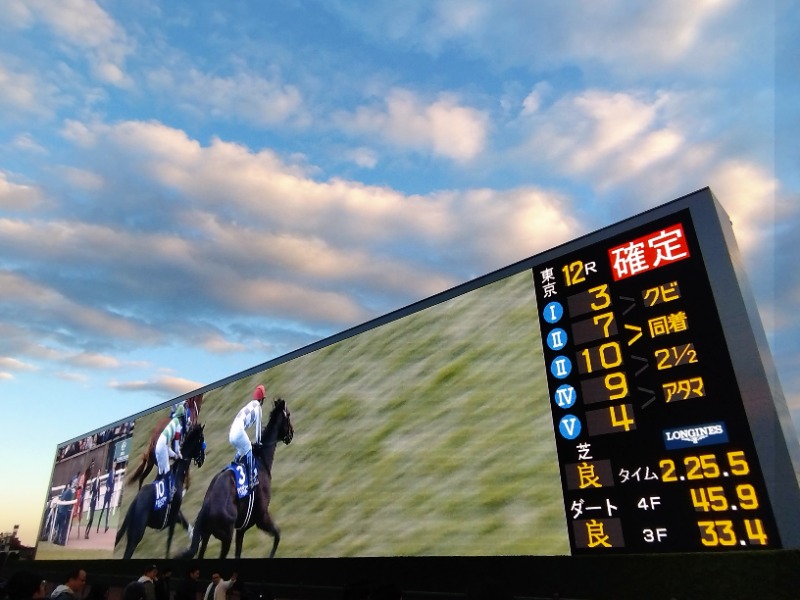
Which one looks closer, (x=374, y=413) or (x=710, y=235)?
(x=710, y=235)

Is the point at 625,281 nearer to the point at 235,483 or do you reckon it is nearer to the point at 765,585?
the point at 765,585

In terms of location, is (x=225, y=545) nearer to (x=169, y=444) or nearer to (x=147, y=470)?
(x=169, y=444)

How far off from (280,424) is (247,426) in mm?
2281

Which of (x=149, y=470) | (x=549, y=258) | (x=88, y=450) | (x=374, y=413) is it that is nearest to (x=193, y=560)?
(x=149, y=470)

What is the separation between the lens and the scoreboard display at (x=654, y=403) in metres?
10.6

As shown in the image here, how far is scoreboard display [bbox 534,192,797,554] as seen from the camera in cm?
1062

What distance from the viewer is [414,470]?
16.6 m

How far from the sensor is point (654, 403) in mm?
11984

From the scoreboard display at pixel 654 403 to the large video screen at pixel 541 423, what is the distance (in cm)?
3

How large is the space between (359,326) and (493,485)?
826 centimetres

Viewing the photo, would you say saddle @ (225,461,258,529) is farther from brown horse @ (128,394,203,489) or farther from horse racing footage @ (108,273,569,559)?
brown horse @ (128,394,203,489)

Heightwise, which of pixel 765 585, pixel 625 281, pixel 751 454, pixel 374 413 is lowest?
pixel 765 585

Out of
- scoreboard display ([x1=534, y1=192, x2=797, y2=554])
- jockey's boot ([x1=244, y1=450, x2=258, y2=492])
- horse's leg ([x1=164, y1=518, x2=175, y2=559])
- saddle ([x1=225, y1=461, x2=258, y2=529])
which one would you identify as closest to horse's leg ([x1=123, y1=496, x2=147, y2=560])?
horse's leg ([x1=164, y1=518, x2=175, y2=559])

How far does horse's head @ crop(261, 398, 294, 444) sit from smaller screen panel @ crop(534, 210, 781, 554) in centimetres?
1166
